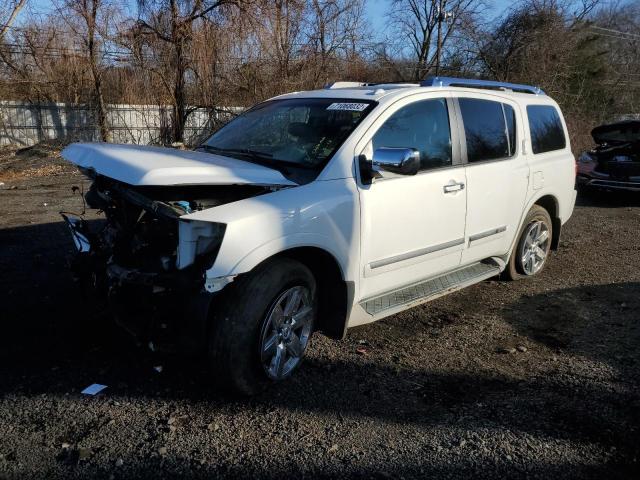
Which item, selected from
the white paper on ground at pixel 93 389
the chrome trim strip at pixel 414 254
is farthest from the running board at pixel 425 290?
the white paper on ground at pixel 93 389

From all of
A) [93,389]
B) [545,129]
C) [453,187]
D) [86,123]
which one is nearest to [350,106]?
[453,187]

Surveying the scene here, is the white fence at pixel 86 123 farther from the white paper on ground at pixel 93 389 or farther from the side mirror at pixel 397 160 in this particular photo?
the white paper on ground at pixel 93 389

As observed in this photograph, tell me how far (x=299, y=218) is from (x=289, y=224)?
0.09 meters

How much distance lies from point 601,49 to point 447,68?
599 cm

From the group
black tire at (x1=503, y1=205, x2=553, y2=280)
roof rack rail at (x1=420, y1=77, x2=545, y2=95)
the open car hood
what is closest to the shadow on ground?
black tire at (x1=503, y1=205, x2=553, y2=280)

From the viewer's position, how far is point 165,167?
3109mm

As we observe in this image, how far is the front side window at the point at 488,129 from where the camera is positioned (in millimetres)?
4605

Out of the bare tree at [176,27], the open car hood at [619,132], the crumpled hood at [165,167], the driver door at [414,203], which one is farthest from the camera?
the bare tree at [176,27]

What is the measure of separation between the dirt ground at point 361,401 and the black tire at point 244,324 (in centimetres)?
22

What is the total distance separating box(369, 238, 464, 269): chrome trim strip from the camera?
382cm

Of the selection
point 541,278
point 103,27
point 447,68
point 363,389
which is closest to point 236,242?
point 363,389

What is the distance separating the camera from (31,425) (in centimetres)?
298

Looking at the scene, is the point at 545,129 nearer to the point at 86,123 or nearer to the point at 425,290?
the point at 425,290

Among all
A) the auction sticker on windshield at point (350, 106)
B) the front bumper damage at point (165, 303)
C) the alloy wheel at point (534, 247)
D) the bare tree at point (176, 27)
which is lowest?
the alloy wheel at point (534, 247)
